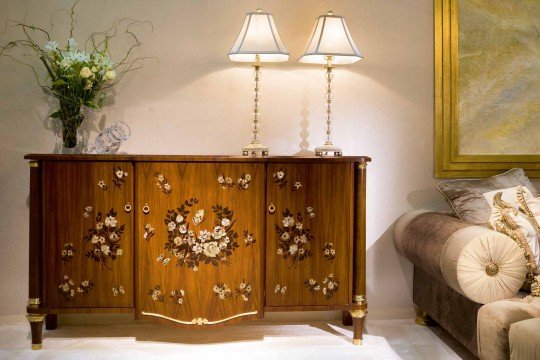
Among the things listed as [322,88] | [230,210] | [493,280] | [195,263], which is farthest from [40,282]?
[493,280]

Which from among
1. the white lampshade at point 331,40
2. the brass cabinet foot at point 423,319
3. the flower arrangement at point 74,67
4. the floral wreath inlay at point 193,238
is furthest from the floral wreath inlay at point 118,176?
the brass cabinet foot at point 423,319

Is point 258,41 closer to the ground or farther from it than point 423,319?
farther from it

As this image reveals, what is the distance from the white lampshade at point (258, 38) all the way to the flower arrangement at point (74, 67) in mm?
596

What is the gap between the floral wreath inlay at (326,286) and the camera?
2.91 meters

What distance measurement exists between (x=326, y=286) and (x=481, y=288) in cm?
78

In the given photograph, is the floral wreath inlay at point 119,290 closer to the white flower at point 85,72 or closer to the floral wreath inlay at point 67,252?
the floral wreath inlay at point 67,252

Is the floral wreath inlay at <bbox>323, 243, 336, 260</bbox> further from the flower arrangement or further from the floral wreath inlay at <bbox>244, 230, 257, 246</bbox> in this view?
the flower arrangement

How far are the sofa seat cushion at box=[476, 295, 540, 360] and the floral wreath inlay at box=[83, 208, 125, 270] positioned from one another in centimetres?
157

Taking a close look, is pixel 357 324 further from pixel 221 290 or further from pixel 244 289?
pixel 221 290

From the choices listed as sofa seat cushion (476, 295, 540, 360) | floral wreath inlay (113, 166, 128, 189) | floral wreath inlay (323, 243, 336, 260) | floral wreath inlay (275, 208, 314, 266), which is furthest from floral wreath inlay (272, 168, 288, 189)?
sofa seat cushion (476, 295, 540, 360)

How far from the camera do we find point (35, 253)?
282 cm

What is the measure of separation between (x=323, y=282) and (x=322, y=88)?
106cm

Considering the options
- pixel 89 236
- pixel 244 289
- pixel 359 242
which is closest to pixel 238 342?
pixel 244 289

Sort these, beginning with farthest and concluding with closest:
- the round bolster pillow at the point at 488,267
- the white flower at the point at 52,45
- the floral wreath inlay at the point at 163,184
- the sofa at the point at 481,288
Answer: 1. the white flower at the point at 52,45
2. the floral wreath inlay at the point at 163,184
3. the round bolster pillow at the point at 488,267
4. the sofa at the point at 481,288
